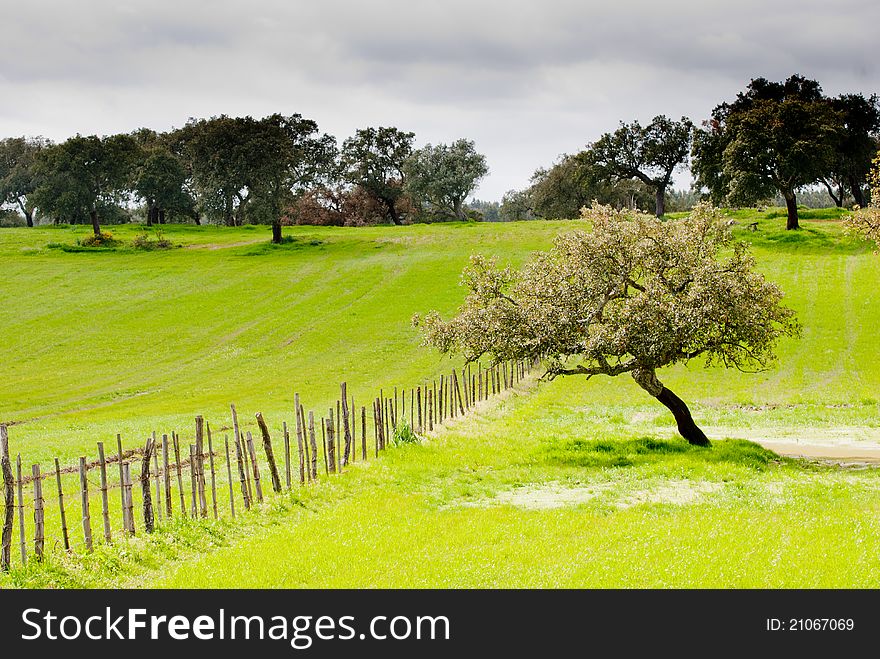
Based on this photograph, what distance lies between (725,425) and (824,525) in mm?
16426

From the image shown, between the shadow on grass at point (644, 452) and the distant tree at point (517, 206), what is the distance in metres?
122

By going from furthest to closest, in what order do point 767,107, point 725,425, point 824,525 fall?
point 767,107 → point 725,425 → point 824,525

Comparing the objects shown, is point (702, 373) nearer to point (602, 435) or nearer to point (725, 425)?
point (725, 425)

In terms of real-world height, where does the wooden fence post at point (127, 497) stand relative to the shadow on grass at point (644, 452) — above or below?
above

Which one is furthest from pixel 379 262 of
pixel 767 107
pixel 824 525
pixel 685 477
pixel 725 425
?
pixel 824 525

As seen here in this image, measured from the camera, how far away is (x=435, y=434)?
2931 cm

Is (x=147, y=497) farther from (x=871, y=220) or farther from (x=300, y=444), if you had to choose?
(x=871, y=220)

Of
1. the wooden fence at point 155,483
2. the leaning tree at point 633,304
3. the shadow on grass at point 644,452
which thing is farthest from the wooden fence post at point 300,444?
the shadow on grass at point 644,452

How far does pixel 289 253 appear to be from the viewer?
3573 inches

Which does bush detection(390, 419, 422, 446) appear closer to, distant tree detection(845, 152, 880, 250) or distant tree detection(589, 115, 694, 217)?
distant tree detection(845, 152, 880, 250)

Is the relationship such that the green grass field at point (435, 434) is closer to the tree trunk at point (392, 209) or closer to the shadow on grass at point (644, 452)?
the shadow on grass at point (644, 452)

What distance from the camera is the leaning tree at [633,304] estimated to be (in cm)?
2488

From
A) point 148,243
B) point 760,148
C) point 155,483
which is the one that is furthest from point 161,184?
point 155,483
